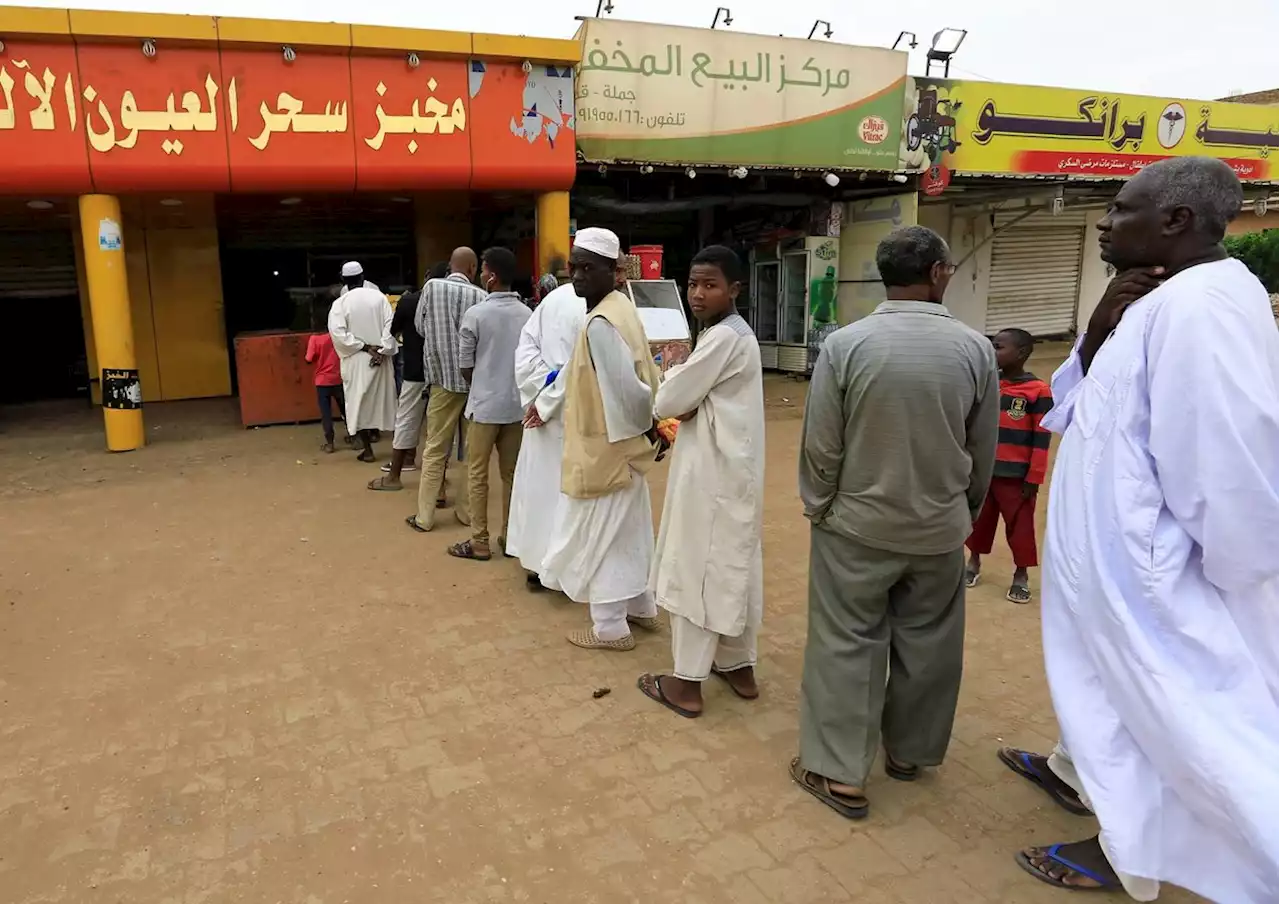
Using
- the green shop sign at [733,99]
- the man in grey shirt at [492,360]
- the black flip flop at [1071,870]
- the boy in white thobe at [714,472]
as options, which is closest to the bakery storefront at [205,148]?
the green shop sign at [733,99]

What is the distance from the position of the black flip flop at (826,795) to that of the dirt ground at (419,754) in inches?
1.4

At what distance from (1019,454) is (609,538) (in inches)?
82.2

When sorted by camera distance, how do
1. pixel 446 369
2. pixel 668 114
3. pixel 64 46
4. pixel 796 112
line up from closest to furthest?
pixel 446 369
pixel 64 46
pixel 668 114
pixel 796 112

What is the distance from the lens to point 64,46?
291 inches

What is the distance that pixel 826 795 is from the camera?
2609 millimetres

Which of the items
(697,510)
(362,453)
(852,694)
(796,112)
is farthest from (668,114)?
(852,694)

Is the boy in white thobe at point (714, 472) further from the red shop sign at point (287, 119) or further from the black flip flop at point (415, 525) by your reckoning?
the red shop sign at point (287, 119)

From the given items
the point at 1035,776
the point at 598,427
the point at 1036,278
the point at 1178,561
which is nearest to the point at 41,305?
the point at 598,427

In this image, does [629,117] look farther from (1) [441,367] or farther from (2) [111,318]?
A: (2) [111,318]

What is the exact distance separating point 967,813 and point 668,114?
347 inches

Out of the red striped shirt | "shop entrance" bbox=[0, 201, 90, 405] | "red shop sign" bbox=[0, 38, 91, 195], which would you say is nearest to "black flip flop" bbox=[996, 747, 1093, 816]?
the red striped shirt

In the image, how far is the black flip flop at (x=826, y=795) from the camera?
255 cm

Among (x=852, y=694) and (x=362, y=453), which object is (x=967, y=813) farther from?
(x=362, y=453)

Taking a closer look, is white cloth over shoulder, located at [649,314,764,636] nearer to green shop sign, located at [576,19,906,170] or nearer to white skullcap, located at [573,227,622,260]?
white skullcap, located at [573,227,622,260]
